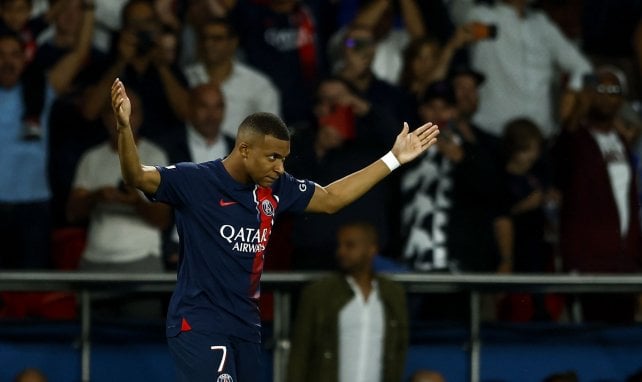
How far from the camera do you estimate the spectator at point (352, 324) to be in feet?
32.6

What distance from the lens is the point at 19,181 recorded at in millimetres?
10594

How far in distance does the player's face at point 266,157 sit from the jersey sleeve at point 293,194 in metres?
0.31

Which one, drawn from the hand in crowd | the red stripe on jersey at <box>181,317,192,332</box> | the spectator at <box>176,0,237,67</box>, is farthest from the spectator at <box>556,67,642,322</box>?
the red stripe on jersey at <box>181,317,192,332</box>

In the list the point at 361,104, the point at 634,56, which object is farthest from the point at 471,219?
the point at 634,56

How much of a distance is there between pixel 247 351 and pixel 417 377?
10.5ft

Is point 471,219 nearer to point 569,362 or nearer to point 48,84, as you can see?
point 569,362

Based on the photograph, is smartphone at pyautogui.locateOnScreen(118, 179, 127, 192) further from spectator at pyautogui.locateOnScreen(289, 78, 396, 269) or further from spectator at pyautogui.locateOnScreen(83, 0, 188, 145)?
spectator at pyautogui.locateOnScreen(289, 78, 396, 269)

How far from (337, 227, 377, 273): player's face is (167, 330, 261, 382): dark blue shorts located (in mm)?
2922

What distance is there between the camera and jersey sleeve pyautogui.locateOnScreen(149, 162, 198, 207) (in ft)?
23.4

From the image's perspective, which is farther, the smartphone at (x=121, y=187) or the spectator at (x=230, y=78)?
the spectator at (x=230, y=78)

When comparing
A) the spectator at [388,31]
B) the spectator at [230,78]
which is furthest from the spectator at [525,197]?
the spectator at [230,78]

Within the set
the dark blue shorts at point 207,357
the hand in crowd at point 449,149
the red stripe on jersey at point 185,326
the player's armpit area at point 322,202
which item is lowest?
the dark blue shorts at point 207,357

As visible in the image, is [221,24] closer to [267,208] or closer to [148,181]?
[267,208]

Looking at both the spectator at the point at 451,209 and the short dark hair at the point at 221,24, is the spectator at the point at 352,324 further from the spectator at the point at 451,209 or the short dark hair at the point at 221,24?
the short dark hair at the point at 221,24
